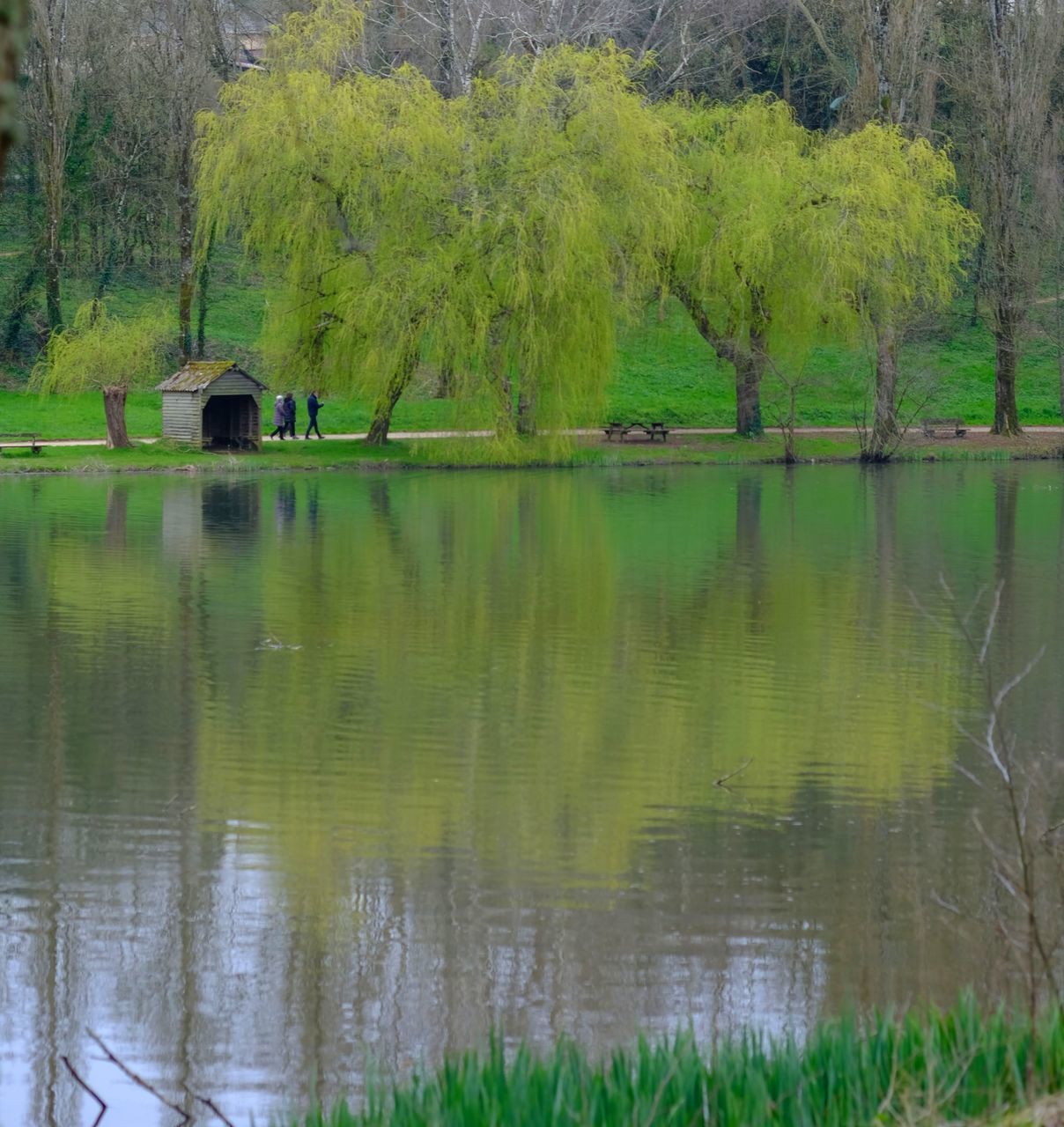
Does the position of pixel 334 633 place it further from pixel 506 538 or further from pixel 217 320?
pixel 217 320

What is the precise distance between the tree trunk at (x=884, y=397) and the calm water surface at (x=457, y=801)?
748 inches

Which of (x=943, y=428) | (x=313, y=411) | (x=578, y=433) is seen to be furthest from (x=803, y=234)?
(x=313, y=411)

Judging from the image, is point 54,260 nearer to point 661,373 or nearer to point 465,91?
point 465,91

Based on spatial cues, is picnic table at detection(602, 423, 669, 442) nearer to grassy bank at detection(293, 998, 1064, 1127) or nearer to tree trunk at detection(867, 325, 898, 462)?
tree trunk at detection(867, 325, 898, 462)

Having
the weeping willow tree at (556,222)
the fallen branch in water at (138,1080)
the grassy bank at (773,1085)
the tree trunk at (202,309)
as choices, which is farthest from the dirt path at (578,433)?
the grassy bank at (773,1085)

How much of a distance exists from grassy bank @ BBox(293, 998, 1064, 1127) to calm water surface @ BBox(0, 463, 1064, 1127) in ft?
4.02

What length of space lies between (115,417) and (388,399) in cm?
606

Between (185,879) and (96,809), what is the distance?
65.0 inches

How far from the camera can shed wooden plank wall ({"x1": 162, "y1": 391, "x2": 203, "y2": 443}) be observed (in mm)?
38884

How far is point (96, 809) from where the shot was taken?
11141 mm

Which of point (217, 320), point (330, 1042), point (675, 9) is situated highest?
point (675, 9)

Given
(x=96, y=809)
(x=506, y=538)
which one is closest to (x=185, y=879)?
(x=96, y=809)

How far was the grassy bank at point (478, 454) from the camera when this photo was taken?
37.2 metres

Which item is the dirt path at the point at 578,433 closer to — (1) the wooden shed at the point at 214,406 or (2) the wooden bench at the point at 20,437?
(2) the wooden bench at the point at 20,437
